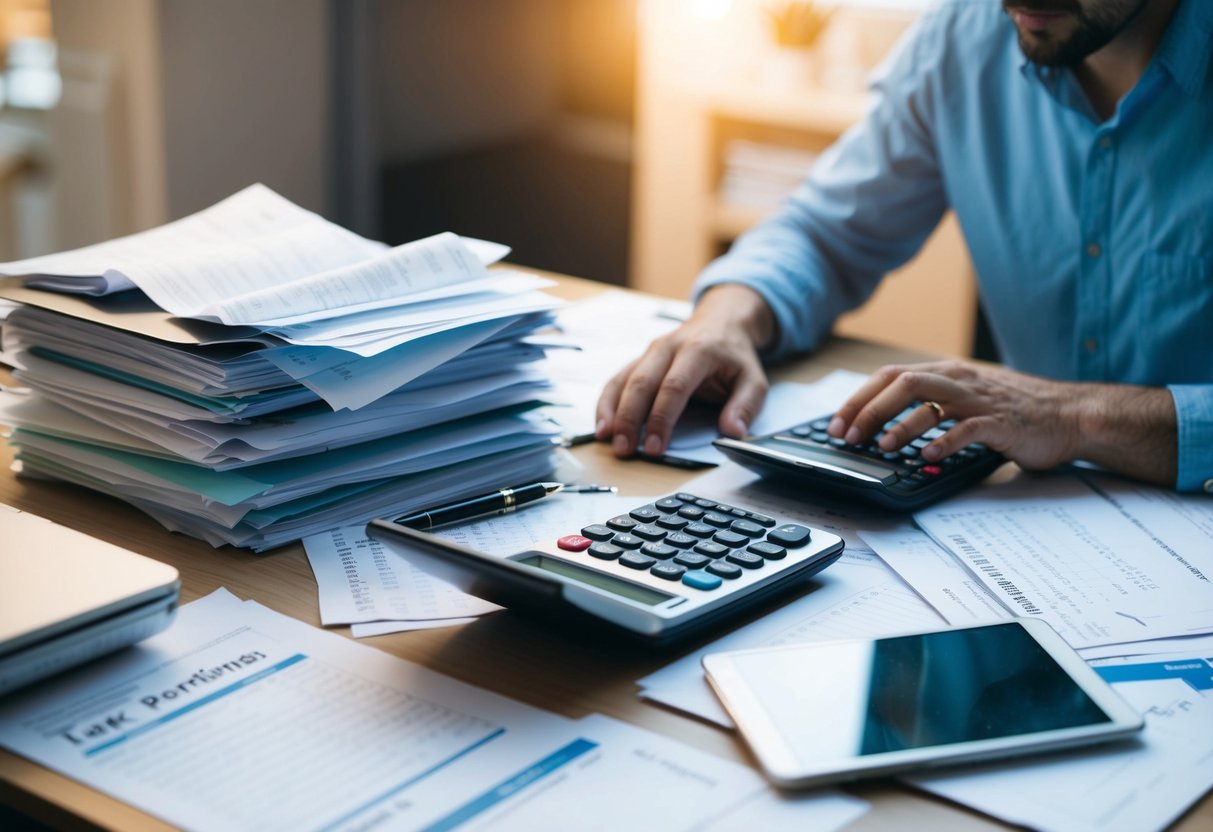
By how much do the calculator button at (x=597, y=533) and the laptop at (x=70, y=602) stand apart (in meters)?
0.24

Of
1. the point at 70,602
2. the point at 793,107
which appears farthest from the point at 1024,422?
the point at 793,107

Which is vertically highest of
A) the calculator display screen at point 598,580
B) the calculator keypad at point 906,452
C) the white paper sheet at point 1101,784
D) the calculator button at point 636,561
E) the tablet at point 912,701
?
the calculator button at point 636,561

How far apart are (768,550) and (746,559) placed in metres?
0.02

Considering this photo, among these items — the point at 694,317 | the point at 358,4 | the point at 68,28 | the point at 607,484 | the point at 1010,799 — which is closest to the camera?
the point at 1010,799

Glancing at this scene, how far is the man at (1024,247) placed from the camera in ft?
3.29

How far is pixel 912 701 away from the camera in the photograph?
0.64 m

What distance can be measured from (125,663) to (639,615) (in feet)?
0.92

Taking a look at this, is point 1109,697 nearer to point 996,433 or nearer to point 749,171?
point 996,433

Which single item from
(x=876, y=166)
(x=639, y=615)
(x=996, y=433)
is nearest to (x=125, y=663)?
(x=639, y=615)

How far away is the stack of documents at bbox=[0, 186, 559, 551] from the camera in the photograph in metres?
0.82

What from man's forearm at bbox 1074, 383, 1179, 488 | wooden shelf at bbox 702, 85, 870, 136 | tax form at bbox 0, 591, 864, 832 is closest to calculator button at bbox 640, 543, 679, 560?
tax form at bbox 0, 591, 864, 832

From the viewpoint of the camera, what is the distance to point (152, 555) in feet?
2.69

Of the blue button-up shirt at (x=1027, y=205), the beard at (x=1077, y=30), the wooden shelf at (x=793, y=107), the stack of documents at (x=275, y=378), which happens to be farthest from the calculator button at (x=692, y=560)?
the wooden shelf at (x=793, y=107)

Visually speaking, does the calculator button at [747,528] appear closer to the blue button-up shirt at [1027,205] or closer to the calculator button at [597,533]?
the calculator button at [597,533]
